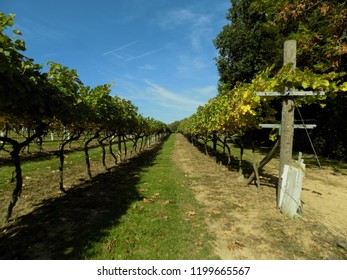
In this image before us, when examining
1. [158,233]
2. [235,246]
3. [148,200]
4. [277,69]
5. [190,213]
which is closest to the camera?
[235,246]

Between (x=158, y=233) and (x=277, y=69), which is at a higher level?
(x=277, y=69)

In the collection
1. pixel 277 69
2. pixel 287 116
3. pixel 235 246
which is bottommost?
pixel 235 246

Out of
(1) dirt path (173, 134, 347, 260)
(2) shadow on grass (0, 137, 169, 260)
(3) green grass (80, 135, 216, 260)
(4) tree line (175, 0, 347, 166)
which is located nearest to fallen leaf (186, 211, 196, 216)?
(3) green grass (80, 135, 216, 260)

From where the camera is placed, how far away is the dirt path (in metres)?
5.36

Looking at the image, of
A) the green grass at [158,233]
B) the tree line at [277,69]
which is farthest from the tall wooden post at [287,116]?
the green grass at [158,233]

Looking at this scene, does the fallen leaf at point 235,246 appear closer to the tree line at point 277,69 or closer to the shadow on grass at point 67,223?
the shadow on grass at point 67,223

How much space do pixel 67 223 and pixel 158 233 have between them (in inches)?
97.3

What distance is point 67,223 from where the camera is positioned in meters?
6.64

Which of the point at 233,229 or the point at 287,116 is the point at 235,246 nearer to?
the point at 233,229

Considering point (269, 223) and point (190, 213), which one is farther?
point (190, 213)

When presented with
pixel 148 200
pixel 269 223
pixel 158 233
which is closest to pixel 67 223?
pixel 158 233

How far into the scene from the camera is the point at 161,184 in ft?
36.5

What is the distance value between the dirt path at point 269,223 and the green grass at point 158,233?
0.38 m

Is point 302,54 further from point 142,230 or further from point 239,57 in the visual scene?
point 142,230
